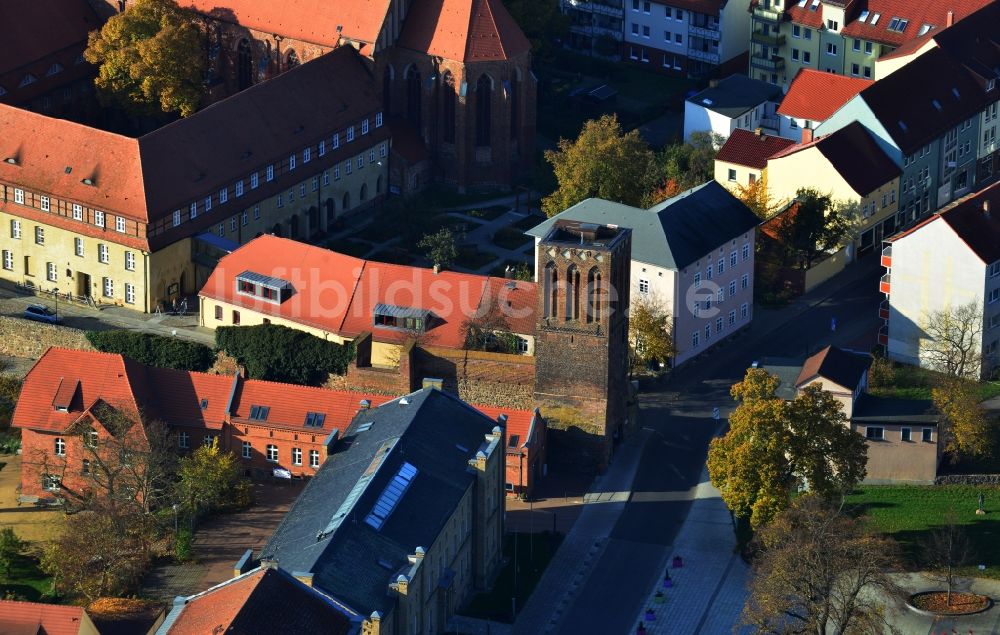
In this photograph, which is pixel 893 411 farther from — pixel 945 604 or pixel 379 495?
pixel 379 495

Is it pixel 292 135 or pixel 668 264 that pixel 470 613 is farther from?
pixel 292 135

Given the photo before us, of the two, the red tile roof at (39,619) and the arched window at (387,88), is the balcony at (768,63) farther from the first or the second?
the red tile roof at (39,619)

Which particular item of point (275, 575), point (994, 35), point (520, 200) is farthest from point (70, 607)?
point (994, 35)

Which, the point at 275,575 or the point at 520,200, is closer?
the point at 275,575

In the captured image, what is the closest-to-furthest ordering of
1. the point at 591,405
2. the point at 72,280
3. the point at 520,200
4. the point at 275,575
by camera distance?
the point at 275,575 → the point at 591,405 → the point at 72,280 → the point at 520,200

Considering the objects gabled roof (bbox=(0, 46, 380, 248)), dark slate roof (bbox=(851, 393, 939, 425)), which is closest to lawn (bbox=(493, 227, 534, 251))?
gabled roof (bbox=(0, 46, 380, 248))
